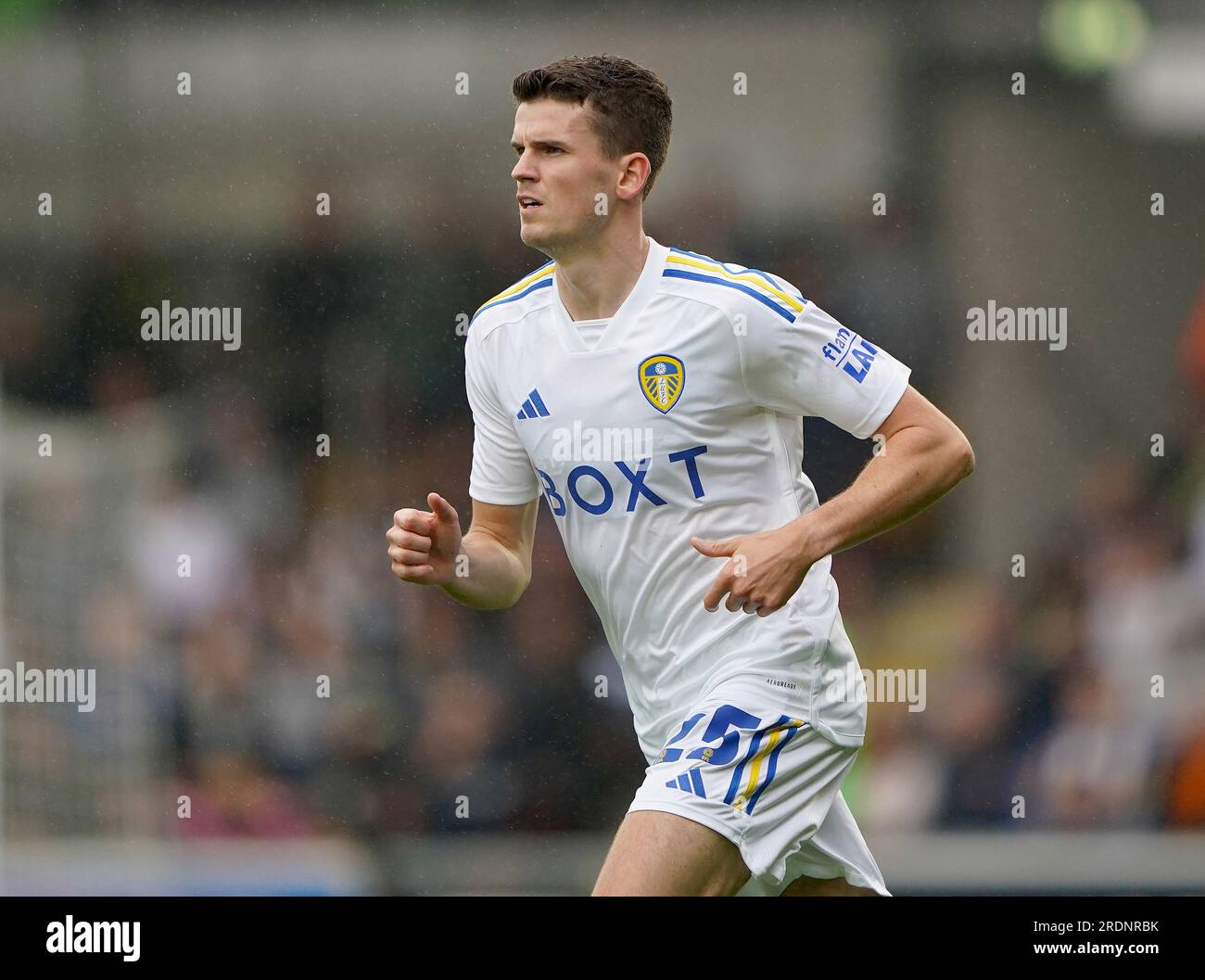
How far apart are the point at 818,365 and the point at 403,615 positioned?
438 centimetres

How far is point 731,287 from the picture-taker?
153 inches

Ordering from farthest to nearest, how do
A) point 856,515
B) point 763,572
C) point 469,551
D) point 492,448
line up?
1. point 492,448
2. point 469,551
3. point 856,515
4. point 763,572

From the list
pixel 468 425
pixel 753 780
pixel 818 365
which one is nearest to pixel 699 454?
pixel 818 365

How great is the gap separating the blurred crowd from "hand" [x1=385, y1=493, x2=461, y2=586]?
374 centimetres

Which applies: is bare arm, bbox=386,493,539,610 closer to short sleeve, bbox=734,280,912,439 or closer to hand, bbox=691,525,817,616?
hand, bbox=691,525,817,616

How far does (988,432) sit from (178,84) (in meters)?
4.57

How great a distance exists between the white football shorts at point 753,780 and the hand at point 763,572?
37 cm

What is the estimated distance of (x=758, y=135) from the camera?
8.54 metres

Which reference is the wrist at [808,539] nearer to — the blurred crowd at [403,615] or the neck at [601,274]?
the neck at [601,274]

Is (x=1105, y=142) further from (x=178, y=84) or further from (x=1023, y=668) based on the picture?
(x=178, y=84)

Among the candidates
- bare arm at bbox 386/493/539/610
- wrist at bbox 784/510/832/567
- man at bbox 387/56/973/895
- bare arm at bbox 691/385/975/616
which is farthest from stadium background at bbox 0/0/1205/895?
wrist at bbox 784/510/832/567

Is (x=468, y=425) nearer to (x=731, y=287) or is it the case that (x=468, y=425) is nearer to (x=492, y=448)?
(x=492, y=448)

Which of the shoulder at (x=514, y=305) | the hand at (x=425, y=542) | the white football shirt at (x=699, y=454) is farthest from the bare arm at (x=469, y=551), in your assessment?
the shoulder at (x=514, y=305)

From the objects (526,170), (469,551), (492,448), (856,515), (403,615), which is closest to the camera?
(856,515)
